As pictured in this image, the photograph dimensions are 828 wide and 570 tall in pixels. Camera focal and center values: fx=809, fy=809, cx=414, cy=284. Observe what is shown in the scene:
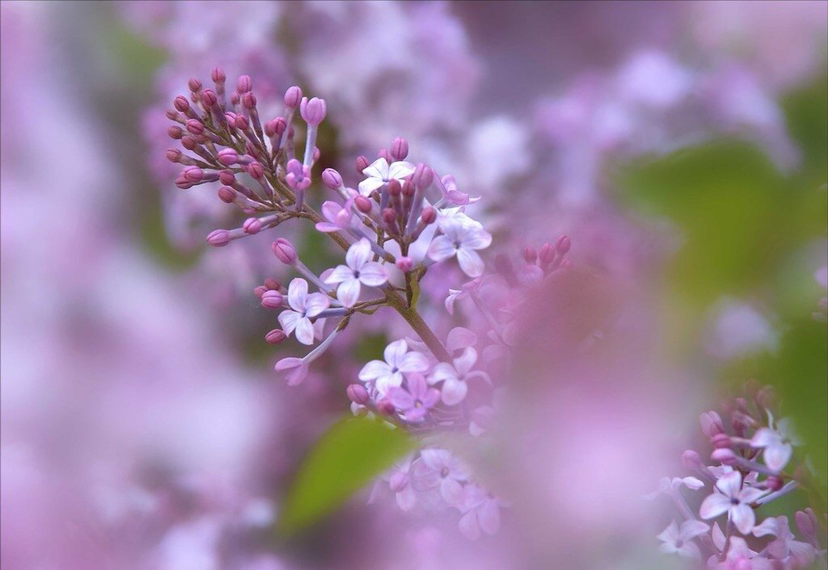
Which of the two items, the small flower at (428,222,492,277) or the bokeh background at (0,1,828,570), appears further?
the small flower at (428,222,492,277)

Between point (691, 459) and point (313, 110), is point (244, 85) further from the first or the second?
point (691, 459)

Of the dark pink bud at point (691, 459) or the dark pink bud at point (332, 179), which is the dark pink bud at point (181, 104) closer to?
the dark pink bud at point (332, 179)

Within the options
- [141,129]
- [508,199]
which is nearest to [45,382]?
[141,129]

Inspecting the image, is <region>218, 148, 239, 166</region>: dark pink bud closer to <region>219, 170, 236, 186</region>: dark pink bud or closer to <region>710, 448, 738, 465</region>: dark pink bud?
<region>219, 170, 236, 186</region>: dark pink bud

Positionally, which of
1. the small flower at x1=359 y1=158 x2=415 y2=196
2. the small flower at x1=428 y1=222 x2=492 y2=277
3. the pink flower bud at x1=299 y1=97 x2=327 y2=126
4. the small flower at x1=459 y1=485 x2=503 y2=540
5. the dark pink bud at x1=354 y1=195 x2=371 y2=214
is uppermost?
the pink flower bud at x1=299 y1=97 x2=327 y2=126

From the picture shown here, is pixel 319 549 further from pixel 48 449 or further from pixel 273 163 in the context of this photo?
pixel 48 449

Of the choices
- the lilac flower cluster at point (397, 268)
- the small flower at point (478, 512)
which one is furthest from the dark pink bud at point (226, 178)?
the small flower at point (478, 512)

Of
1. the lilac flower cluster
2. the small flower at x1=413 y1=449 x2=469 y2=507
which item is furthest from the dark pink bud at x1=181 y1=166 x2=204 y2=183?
the small flower at x1=413 y1=449 x2=469 y2=507
